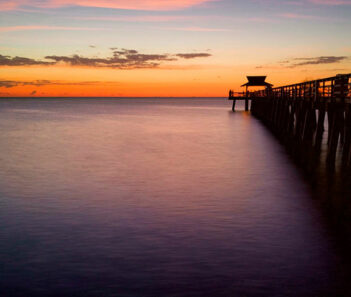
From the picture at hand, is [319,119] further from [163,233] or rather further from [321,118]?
[163,233]

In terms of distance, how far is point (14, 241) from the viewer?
34.7ft

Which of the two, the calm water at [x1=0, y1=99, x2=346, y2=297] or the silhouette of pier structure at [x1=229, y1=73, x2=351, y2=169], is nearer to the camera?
the calm water at [x1=0, y1=99, x2=346, y2=297]

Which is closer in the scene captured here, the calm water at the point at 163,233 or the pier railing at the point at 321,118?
the calm water at the point at 163,233

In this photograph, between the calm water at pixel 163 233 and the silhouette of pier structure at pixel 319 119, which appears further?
the silhouette of pier structure at pixel 319 119

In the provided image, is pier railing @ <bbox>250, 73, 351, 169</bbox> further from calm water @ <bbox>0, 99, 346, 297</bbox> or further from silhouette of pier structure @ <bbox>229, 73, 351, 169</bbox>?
calm water @ <bbox>0, 99, 346, 297</bbox>

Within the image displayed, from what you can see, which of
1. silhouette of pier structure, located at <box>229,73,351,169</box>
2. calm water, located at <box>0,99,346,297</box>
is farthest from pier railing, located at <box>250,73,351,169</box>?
calm water, located at <box>0,99,346,297</box>

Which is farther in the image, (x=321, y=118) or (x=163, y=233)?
(x=321, y=118)

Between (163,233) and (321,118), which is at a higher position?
(321,118)

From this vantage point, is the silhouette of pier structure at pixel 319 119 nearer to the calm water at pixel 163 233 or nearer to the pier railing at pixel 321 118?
the pier railing at pixel 321 118

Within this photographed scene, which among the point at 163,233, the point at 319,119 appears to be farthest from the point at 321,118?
the point at 163,233

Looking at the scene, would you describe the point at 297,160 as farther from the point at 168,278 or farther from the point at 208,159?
the point at 168,278

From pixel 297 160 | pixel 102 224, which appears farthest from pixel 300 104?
pixel 102 224

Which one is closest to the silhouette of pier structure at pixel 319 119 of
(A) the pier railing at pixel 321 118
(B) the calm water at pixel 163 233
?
(A) the pier railing at pixel 321 118

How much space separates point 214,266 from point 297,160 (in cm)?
1588
